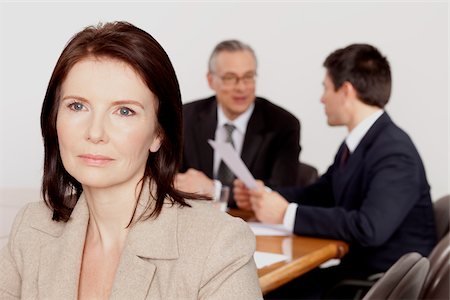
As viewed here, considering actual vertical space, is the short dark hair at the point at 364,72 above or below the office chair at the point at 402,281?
above

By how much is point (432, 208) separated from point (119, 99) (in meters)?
2.14

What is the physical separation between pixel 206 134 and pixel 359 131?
3.09 ft

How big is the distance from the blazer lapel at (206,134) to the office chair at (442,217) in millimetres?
1155

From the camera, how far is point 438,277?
234 cm

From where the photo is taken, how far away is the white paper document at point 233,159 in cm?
303

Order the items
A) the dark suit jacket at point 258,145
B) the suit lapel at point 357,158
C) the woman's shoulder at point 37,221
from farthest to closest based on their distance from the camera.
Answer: the dark suit jacket at point 258,145, the suit lapel at point 357,158, the woman's shoulder at point 37,221

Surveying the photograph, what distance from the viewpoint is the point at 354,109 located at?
137 inches

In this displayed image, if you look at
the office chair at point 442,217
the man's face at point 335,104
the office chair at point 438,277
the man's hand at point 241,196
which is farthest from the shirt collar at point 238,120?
the office chair at point 438,277

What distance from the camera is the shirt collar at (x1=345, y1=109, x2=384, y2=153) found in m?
3.38

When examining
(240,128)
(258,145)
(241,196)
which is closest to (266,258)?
(241,196)

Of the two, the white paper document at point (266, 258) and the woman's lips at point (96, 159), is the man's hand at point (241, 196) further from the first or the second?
the woman's lips at point (96, 159)

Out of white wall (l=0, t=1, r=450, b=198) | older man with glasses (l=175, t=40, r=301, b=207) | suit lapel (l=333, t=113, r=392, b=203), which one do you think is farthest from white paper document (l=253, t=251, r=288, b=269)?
white wall (l=0, t=1, r=450, b=198)

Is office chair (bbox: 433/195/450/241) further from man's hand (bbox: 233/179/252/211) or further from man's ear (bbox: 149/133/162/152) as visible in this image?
man's ear (bbox: 149/133/162/152)

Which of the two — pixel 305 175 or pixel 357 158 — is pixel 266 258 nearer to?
pixel 357 158
